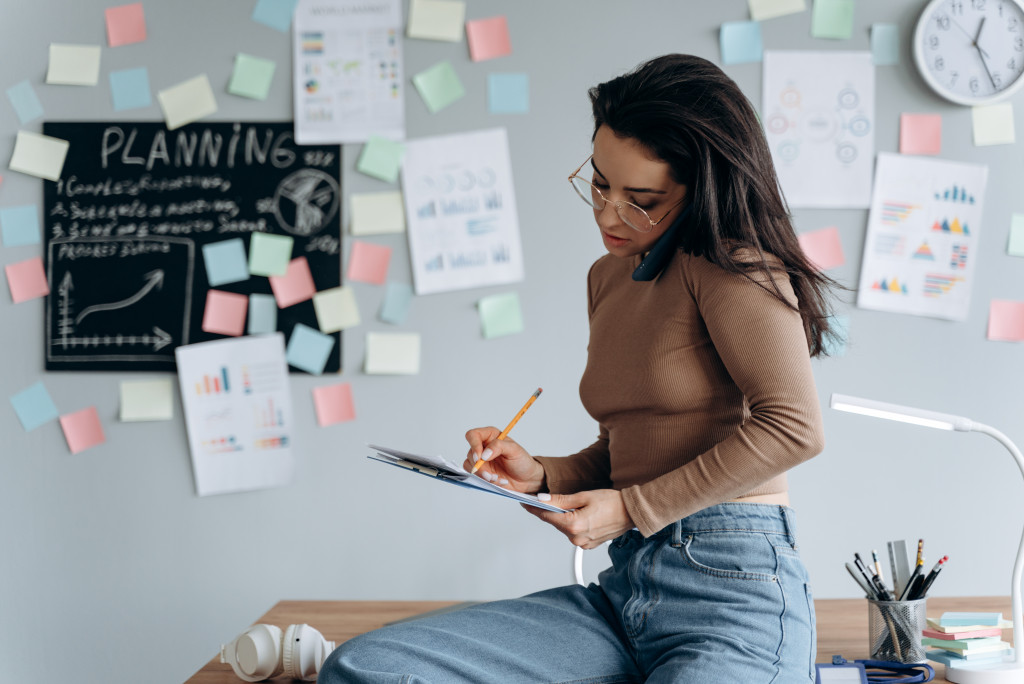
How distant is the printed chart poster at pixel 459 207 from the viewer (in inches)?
79.5

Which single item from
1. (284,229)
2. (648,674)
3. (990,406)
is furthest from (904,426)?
(284,229)

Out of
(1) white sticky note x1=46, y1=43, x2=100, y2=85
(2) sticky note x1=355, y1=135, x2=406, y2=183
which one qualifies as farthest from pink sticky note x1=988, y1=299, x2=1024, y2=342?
(1) white sticky note x1=46, y1=43, x2=100, y2=85

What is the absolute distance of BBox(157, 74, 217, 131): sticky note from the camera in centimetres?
203

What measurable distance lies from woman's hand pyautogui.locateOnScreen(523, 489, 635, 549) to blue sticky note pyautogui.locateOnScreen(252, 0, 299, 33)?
1.49m

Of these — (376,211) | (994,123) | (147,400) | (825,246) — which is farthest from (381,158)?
(994,123)

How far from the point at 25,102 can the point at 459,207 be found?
1073mm

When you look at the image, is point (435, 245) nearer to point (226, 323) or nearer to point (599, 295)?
point (226, 323)

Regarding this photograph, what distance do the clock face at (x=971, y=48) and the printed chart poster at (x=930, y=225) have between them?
0.58 feet

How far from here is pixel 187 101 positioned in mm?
2027

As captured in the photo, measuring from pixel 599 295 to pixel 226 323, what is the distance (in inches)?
43.0

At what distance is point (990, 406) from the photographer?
2.01 m

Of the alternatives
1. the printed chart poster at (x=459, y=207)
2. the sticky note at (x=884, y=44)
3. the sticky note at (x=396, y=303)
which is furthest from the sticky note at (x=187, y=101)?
the sticky note at (x=884, y=44)

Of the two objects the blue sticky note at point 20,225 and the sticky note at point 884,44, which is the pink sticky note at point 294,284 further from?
the sticky note at point 884,44

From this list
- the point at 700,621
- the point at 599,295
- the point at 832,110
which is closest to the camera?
the point at 700,621
